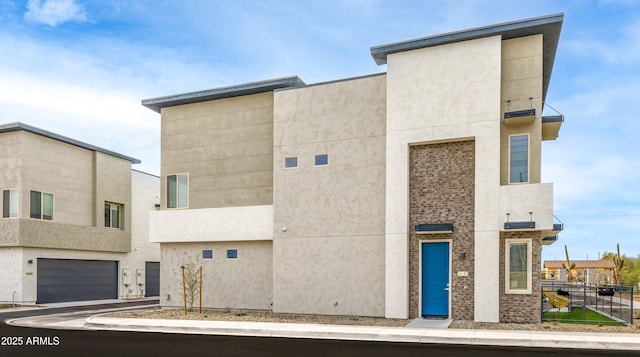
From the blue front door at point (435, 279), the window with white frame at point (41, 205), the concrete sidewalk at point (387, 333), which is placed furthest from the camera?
the window with white frame at point (41, 205)

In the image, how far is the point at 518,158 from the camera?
57.0 ft

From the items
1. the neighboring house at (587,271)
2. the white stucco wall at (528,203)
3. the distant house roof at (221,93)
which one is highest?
the distant house roof at (221,93)

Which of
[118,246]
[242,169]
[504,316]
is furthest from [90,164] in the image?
[504,316]

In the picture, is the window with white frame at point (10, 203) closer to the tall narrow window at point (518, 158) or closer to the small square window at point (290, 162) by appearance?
the small square window at point (290, 162)

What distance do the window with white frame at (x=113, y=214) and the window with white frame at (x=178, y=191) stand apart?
12.9 meters

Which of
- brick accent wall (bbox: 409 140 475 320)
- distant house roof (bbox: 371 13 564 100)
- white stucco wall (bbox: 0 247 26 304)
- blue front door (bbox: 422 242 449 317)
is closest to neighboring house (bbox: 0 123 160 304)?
white stucco wall (bbox: 0 247 26 304)

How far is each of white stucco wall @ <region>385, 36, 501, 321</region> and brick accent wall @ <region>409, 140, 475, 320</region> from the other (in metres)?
0.33

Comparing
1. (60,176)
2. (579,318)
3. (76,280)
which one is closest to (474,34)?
(579,318)

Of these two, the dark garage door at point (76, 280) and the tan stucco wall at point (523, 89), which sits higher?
the tan stucco wall at point (523, 89)

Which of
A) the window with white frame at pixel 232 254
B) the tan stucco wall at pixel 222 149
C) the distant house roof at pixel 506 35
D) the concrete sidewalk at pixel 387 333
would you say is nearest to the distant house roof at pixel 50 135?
the tan stucco wall at pixel 222 149

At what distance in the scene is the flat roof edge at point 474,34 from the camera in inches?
658

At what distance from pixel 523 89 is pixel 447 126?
2.62 m

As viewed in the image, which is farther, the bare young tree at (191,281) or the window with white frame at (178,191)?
the window with white frame at (178,191)

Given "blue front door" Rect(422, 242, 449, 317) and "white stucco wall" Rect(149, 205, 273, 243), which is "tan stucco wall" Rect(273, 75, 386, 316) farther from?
"blue front door" Rect(422, 242, 449, 317)
